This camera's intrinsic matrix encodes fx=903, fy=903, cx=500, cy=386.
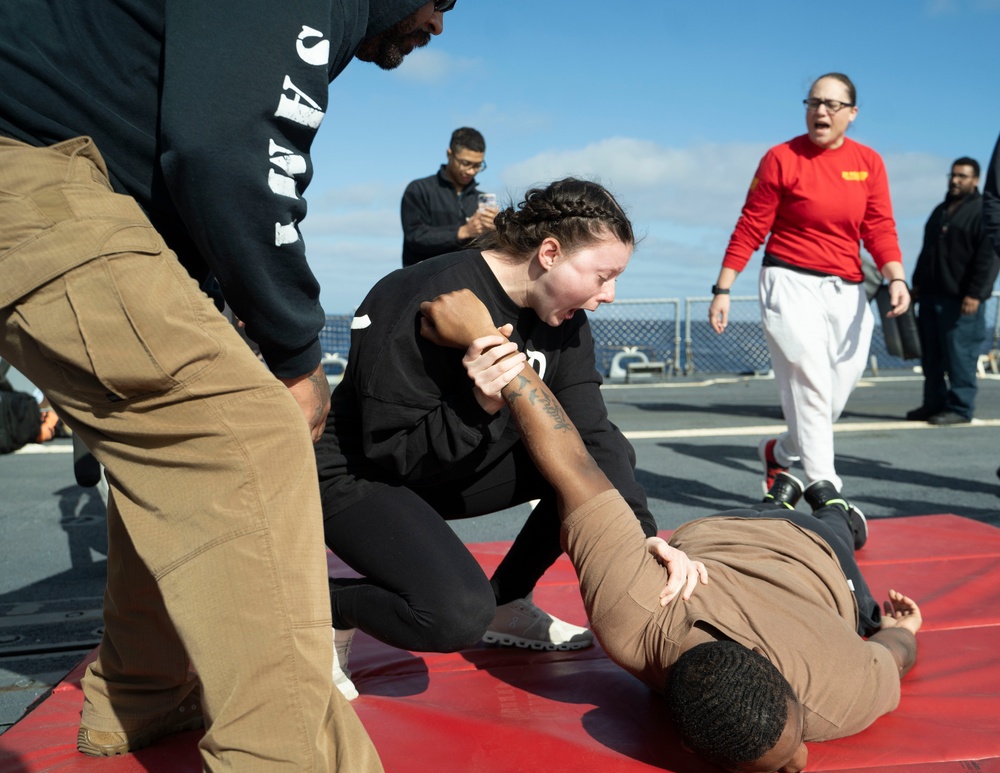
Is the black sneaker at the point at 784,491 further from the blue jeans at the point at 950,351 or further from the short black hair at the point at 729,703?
the blue jeans at the point at 950,351

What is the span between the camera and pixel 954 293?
8.09 metres

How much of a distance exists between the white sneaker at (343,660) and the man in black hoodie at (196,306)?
963 mm

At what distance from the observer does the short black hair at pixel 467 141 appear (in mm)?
5781

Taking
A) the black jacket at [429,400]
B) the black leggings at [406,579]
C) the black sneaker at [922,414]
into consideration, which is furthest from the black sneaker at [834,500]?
the black sneaker at [922,414]

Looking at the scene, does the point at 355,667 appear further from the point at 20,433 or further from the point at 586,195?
the point at 20,433

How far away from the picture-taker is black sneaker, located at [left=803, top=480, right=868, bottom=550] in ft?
11.1

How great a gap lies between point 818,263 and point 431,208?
8.59 ft

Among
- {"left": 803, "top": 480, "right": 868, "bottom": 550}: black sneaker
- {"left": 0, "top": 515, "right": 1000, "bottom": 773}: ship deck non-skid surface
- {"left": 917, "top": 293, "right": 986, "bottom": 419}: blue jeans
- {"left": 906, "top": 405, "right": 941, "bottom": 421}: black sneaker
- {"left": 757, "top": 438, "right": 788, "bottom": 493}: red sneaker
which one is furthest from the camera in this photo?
{"left": 906, "top": 405, "right": 941, "bottom": 421}: black sneaker

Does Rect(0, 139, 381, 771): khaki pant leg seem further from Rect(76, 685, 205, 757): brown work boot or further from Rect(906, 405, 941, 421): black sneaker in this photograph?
Rect(906, 405, 941, 421): black sneaker

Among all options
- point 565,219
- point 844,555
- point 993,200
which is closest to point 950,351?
point 993,200

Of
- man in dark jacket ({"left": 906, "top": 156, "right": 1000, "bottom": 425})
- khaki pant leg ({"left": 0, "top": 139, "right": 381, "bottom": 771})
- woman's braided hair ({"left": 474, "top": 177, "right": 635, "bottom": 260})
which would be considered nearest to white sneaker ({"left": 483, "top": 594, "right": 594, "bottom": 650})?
woman's braided hair ({"left": 474, "top": 177, "right": 635, "bottom": 260})

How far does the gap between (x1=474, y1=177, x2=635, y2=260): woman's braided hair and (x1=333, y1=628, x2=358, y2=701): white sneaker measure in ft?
3.67

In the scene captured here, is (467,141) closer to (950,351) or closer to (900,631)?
(900,631)

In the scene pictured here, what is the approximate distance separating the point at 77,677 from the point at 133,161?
5.24 feet
